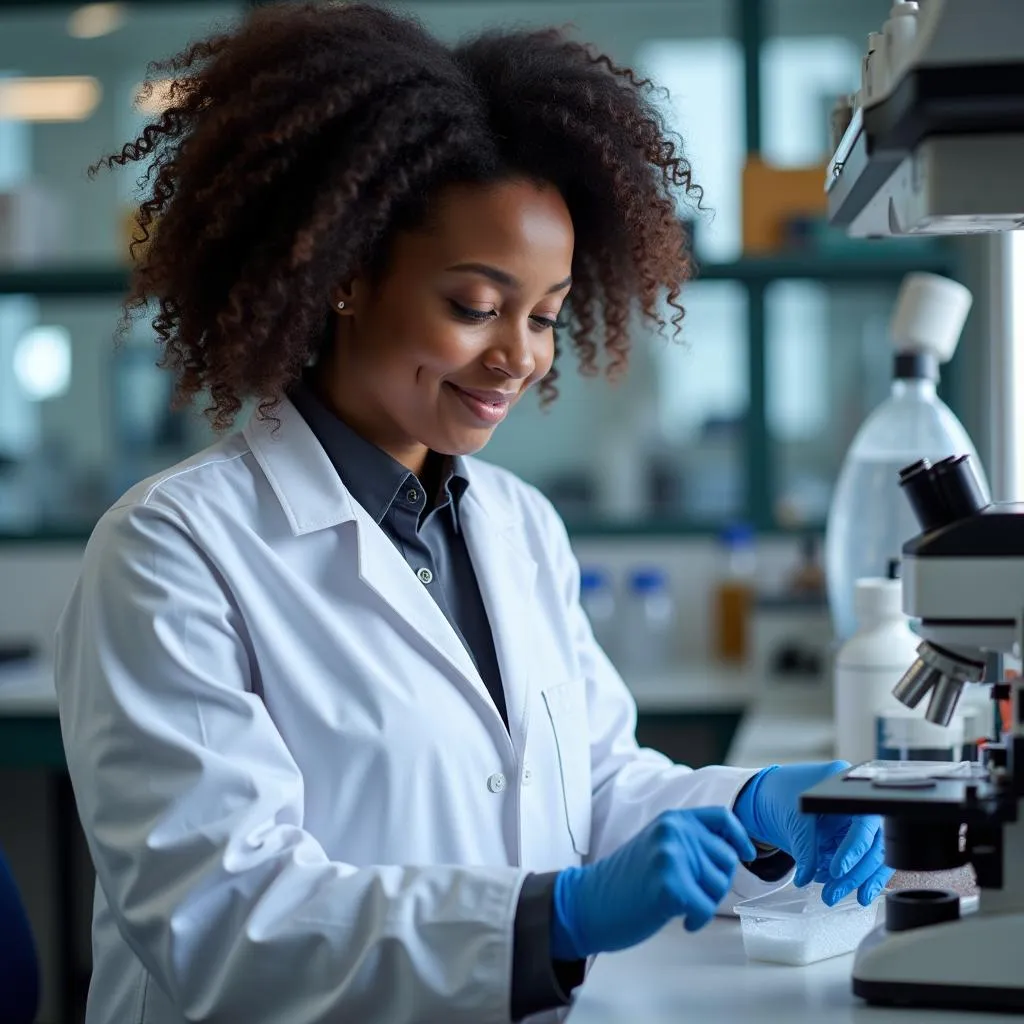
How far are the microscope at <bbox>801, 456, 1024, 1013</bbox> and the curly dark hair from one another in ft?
1.81

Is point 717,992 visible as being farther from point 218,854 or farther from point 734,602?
point 734,602

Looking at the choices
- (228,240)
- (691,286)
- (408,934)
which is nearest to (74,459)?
(691,286)

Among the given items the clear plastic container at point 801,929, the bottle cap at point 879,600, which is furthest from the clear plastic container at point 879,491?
the clear plastic container at point 801,929

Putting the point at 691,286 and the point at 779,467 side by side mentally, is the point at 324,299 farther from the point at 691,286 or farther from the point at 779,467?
the point at 779,467

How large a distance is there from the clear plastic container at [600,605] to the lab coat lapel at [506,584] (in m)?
1.50

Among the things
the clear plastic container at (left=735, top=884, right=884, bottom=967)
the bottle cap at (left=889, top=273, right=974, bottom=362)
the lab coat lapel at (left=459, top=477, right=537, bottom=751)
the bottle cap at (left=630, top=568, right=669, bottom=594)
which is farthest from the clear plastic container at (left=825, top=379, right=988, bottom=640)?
the clear plastic container at (left=735, top=884, right=884, bottom=967)

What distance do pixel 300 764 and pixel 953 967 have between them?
21.1 inches

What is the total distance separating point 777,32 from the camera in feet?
11.5

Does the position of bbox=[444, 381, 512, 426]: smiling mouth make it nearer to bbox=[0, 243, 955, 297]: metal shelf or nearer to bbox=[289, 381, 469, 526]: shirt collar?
bbox=[289, 381, 469, 526]: shirt collar

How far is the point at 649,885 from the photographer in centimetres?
95

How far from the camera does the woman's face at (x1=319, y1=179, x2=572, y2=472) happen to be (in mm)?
1271

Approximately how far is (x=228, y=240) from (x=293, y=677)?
425mm

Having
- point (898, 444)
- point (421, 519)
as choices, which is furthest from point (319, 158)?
point (898, 444)

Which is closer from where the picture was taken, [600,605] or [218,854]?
[218,854]
